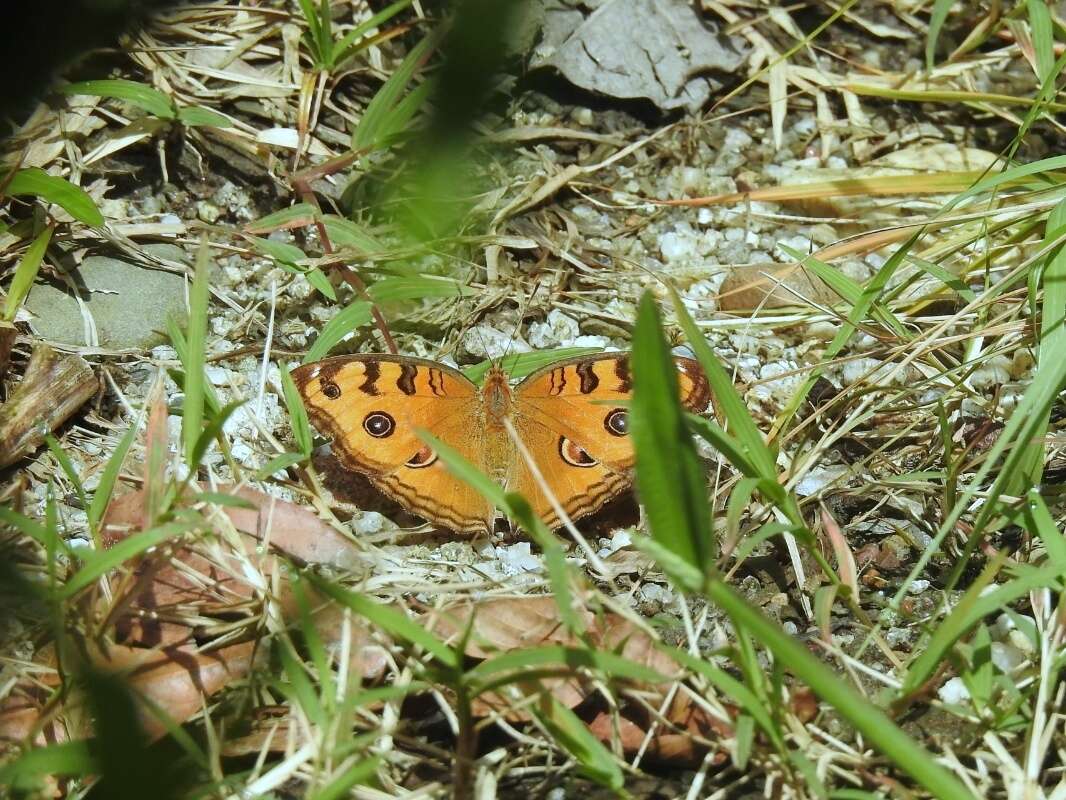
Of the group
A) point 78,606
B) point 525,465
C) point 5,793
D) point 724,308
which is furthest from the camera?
point 724,308

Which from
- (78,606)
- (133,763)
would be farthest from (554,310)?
(133,763)

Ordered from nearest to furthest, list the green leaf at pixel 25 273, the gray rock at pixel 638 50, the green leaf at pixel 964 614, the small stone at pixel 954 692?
the green leaf at pixel 964 614, the small stone at pixel 954 692, the green leaf at pixel 25 273, the gray rock at pixel 638 50

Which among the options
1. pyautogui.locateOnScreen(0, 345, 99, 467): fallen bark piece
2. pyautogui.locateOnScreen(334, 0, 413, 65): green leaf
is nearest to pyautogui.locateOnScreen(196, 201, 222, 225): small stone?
pyautogui.locateOnScreen(334, 0, 413, 65): green leaf

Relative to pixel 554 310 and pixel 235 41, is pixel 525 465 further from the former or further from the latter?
pixel 235 41

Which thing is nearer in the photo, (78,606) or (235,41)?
(78,606)

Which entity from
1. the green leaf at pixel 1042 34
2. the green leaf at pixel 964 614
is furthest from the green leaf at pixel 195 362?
the green leaf at pixel 1042 34

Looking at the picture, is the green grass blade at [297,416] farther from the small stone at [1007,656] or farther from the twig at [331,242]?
the small stone at [1007,656]
